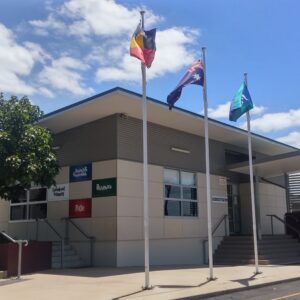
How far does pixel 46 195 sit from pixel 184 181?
600 cm

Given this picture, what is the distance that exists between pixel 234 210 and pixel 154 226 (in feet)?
24.9

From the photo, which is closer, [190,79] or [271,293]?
[271,293]

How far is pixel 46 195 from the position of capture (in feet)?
68.8

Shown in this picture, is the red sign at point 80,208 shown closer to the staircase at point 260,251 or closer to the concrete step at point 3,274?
the concrete step at point 3,274

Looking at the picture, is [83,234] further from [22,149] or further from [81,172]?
[22,149]

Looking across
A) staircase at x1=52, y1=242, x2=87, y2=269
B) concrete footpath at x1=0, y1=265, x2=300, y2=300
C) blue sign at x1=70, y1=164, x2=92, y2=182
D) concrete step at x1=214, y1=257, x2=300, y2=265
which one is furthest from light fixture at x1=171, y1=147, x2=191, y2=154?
concrete footpath at x1=0, y1=265, x2=300, y2=300

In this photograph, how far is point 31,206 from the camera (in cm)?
2158

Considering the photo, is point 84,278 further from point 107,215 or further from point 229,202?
point 229,202

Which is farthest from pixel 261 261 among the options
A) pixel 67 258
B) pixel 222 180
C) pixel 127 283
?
pixel 127 283

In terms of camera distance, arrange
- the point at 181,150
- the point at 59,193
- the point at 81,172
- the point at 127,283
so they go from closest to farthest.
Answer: the point at 127,283, the point at 81,172, the point at 59,193, the point at 181,150

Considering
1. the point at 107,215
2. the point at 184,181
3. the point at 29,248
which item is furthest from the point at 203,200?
the point at 29,248

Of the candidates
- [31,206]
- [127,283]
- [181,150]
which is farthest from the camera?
[31,206]

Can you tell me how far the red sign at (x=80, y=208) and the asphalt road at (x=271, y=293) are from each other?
8.22 m

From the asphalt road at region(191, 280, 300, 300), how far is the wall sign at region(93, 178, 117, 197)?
728 cm
